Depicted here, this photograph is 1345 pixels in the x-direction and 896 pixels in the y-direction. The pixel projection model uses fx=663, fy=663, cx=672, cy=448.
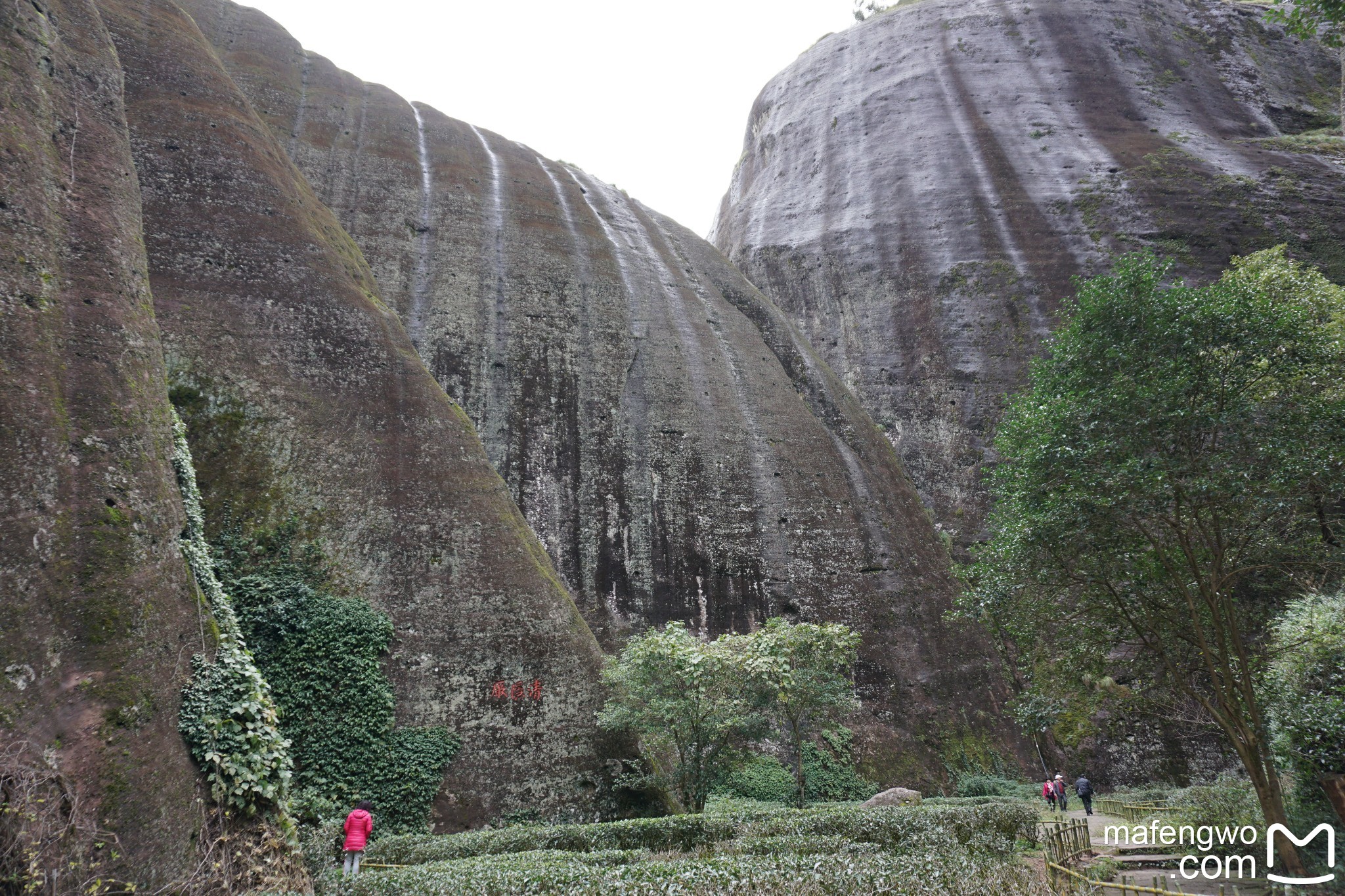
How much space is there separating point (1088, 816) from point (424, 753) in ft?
43.6

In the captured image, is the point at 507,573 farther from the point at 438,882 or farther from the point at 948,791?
the point at 948,791

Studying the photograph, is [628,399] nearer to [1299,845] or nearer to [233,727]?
[233,727]

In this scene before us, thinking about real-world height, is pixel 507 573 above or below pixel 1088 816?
above

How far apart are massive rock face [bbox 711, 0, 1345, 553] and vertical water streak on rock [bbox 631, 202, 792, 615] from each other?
24.2 feet

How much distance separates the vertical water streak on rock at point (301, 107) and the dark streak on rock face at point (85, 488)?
11.7 metres

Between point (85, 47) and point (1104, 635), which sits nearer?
point (1104, 635)

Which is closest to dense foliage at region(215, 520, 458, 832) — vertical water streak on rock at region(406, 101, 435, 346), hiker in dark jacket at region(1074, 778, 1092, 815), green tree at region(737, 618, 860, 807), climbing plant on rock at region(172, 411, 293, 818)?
climbing plant on rock at region(172, 411, 293, 818)

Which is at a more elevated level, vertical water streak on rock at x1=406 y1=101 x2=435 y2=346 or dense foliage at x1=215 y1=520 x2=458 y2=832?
vertical water streak on rock at x1=406 y1=101 x2=435 y2=346

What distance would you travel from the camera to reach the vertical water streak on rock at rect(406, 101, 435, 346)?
1948 cm

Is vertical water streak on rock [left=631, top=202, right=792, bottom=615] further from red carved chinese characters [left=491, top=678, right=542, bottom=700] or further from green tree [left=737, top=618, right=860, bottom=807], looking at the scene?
red carved chinese characters [left=491, top=678, right=542, bottom=700]

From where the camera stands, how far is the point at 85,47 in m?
11.8

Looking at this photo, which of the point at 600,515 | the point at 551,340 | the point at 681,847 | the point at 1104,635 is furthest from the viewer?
the point at 551,340

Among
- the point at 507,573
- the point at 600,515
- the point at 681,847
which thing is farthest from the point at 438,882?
the point at 600,515

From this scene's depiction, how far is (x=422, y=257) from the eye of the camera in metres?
21.1
